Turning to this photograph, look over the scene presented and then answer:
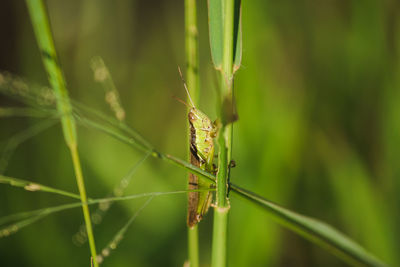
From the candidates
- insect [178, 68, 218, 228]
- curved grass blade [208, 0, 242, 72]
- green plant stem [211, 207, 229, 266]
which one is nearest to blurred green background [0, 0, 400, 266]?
insect [178, 68, 218, 228]

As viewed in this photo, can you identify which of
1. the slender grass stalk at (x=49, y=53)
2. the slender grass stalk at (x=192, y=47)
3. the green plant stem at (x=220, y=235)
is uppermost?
the slender grass stalk at (x=192, y=47)

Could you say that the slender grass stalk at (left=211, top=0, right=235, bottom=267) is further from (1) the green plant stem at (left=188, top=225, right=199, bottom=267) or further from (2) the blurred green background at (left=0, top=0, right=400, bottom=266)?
(2) the blurred green background at (left=0, top=0, right=400, bottom=266)

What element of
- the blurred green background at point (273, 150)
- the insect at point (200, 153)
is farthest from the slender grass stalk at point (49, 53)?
the blurred green background at point (273, 150)

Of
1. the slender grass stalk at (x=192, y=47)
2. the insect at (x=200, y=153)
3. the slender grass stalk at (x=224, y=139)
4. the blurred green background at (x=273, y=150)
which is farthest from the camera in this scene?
the blurred green background at (x=273, y=150)

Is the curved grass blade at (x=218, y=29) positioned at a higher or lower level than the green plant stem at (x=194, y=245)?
higher

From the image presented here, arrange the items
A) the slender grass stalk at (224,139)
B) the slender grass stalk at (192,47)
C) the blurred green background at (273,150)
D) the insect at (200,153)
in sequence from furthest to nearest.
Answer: the blurred green background at (273,150), the insect at (200,153), the slender grass stalk at (192,47), the slender grass stalk at (224,139)

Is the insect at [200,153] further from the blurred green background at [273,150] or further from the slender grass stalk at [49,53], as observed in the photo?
the slender grass stalk at [49,53]

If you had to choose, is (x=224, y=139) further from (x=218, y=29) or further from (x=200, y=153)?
(x=200, y=153)
